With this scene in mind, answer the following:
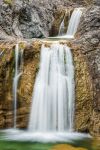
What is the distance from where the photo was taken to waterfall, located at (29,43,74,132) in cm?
1270

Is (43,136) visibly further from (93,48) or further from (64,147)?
(93,48)

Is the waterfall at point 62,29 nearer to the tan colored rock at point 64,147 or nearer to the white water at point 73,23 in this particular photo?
the white water at point 73,23

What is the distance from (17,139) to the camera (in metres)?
11.8

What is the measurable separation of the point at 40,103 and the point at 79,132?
1704mm

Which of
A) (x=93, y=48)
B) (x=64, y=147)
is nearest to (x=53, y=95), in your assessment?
(x=93, y=48)

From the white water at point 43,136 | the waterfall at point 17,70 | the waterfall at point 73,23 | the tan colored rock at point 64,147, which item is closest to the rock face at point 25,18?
the waterfall at point 73,23

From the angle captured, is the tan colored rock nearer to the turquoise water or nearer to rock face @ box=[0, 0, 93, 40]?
the turquoise water

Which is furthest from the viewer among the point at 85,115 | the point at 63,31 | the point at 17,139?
the point at 63,31

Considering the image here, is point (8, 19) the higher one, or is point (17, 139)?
point (8, 19)

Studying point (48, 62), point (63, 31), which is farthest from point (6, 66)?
point (63, 31)

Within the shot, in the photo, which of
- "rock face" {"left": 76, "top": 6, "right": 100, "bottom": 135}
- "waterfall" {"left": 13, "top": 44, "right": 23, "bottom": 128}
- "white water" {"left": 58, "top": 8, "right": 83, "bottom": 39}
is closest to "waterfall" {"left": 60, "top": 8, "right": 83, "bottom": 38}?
"white water" {"left": 58, "top": 8, "right": 83, "bottom": 39}

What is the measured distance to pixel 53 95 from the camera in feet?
42.5

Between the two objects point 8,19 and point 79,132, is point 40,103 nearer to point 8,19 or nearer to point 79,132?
point 79,132

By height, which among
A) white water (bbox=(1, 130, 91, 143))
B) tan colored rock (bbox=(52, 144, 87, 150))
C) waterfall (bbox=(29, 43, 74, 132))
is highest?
waterfall (bbox=(29, 43, 74, 132))
